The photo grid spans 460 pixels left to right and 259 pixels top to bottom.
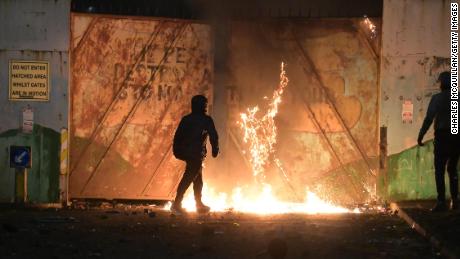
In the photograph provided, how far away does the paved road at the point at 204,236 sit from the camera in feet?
25.6

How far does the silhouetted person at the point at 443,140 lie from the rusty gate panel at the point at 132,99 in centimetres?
412

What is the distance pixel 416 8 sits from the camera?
12.1 meters

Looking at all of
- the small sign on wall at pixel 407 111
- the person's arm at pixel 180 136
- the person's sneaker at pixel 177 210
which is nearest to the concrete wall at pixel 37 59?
the person's arm at pixel 180 136

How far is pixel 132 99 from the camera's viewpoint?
41.7ft

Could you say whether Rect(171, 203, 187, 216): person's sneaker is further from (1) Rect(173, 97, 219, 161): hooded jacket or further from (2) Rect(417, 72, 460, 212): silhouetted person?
(2) Rect(417, 72, 460, 212): silhouetted person

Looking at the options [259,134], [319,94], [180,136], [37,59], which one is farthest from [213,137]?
[37,59]

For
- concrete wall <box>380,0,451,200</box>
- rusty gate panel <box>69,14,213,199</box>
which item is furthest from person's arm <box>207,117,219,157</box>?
concrete wall <box>380,0,451,200</box>

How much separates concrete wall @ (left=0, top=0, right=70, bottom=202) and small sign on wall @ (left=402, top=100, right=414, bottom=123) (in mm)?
5863

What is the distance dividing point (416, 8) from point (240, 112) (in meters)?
3.61

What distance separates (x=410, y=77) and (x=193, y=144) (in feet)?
13.2

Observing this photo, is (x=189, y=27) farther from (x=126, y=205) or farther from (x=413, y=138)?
(x=413, y=138)

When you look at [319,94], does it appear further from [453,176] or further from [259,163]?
[453,176]

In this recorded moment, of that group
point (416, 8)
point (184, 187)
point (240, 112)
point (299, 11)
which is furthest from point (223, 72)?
point (416, 8)

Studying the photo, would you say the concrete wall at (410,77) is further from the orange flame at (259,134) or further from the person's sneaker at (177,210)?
the person's sneaker at (177,210)
